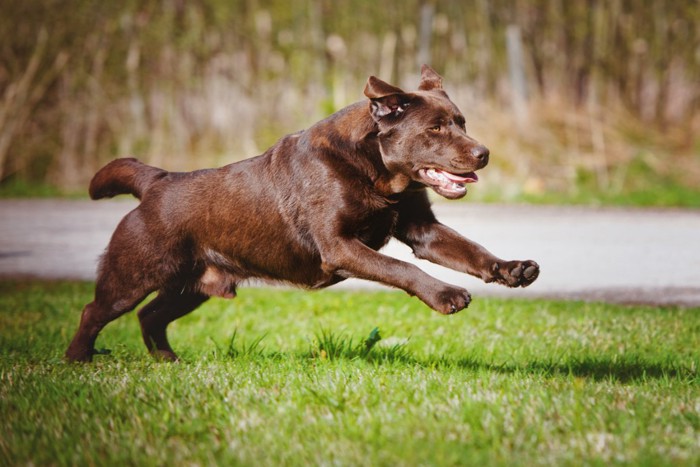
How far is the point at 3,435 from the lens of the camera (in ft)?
11.5

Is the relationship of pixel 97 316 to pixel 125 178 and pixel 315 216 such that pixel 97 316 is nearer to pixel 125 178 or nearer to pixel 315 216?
pixel 125 178

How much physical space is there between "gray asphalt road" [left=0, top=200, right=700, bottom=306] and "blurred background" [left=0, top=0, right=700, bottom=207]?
248cm

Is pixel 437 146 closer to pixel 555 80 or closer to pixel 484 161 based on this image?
pixel 484 161

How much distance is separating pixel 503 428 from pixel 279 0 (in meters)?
15.8

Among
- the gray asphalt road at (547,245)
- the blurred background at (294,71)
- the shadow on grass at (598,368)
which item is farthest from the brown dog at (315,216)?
the blurred background at (294,71)

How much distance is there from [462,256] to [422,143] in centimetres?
61

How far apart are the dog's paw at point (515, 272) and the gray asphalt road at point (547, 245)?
3.31m

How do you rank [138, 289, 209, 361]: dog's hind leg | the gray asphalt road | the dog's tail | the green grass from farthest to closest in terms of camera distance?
1. the gray asphalt road
2. [138, 289, 209, 361]: dog's hind leg
3. the dog's tail
4. the green grass

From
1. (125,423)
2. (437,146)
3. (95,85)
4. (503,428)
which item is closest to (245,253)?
(437,146)

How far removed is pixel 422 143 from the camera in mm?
4613

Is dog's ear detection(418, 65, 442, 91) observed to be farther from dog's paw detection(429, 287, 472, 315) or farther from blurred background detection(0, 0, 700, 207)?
blurred background detection(0, 0, 700, 207)

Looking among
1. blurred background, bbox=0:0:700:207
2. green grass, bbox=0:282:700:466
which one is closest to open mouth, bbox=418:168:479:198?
green grass, bbox=0:282:700:466

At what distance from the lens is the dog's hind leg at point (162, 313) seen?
5.54 m

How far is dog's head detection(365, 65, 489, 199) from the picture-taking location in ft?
14.9
